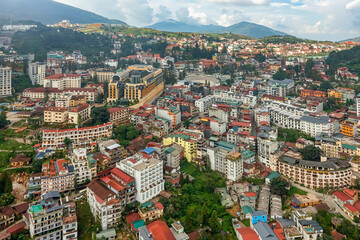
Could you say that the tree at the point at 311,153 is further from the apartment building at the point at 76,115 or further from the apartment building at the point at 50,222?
the apartment building at the point at 76,115

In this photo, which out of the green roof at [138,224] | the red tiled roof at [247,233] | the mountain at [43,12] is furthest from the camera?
the mountain at [43,12]

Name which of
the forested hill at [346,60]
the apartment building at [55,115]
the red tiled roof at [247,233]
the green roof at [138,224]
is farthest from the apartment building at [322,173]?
the forested hill at [346,60]

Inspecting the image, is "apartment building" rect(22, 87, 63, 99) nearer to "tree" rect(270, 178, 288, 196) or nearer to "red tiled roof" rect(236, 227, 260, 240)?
"tree" rect(270, 178, 288, 196)

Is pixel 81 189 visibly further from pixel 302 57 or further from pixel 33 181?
pixel 302 57

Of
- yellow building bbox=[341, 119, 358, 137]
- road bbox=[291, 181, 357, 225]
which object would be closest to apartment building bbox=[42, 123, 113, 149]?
road bbox=[291, 181, 357, 225]

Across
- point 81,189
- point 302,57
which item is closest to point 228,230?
point 81,189
